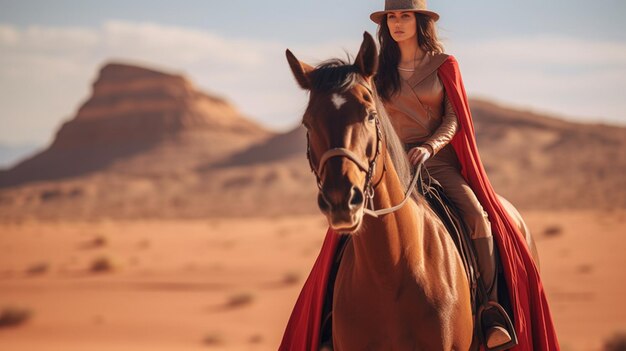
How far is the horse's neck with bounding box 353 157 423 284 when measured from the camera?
3.88 metres

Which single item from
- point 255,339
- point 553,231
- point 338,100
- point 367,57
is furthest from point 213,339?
point 553,231

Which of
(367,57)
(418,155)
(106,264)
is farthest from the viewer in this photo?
(106,264)

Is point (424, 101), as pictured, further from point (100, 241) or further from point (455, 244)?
point (100, 241)

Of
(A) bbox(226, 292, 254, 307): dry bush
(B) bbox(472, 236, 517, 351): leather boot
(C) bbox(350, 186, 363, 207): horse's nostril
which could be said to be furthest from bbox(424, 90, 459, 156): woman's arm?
(A) bbox(226, 292, 254, 307): dry bush

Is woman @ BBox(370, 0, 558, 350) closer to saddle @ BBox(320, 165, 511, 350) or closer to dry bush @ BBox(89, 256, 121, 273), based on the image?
saddle @ BBox(320, 165, 511, 350)

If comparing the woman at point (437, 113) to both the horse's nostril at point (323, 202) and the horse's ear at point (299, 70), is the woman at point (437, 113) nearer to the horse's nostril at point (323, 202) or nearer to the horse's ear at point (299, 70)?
the horse's ear at point (299, 70)

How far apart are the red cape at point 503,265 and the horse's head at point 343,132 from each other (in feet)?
3.85

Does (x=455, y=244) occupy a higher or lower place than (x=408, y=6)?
lower

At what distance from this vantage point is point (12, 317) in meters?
18.3

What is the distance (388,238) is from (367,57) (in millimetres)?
986

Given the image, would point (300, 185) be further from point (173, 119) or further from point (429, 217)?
point (429, 217)

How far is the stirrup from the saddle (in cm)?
4

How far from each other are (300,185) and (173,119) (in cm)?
3876

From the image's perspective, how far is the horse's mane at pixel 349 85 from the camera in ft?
11.9
